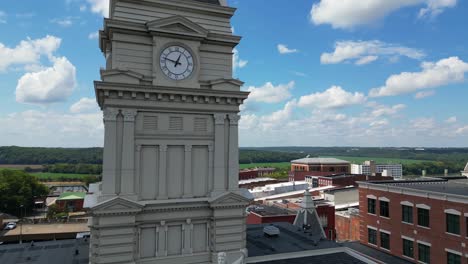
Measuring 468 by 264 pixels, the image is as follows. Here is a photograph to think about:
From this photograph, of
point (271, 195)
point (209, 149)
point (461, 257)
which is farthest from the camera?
point (271, 195)

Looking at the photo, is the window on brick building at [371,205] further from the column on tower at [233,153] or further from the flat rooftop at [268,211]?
the column on tower at [233,153]

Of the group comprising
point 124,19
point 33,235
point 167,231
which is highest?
point 124,19

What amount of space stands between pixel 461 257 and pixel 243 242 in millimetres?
23807

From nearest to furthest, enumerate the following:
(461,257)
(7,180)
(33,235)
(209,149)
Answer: (209,149)
(461,257)
(33,235)
(7,180)

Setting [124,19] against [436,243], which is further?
[436,243]

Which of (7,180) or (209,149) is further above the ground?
(209,149)

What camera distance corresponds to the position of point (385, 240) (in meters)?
39.9

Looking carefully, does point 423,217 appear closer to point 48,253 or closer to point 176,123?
point 176,123

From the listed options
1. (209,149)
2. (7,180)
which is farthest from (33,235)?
(209,149)

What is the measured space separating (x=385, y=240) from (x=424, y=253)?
5124 mm

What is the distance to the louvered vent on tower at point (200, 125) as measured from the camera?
1867 cm

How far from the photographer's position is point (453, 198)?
31.8m

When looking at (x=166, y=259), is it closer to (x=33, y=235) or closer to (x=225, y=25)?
(x=225, y=25)

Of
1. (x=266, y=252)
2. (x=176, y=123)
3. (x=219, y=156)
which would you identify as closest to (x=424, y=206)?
(x=266, y=252)
